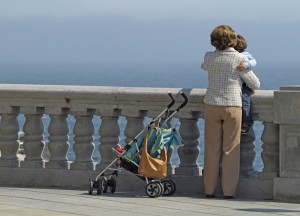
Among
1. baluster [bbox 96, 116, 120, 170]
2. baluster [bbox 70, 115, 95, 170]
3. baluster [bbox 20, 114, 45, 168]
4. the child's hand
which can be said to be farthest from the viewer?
baluster [bbox 20, 114, 45, 168]

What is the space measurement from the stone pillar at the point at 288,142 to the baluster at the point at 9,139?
10.3 feet

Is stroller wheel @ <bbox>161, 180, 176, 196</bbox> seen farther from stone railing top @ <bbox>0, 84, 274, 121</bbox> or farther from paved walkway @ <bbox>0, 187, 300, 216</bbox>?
stone railing top @ <bbox>0, 84, 274, 121</bbox>

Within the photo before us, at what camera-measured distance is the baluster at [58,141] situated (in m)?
14.4

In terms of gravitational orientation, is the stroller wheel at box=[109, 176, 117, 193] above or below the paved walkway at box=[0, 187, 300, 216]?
above

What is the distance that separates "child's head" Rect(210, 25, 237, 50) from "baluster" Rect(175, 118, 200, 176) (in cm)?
93

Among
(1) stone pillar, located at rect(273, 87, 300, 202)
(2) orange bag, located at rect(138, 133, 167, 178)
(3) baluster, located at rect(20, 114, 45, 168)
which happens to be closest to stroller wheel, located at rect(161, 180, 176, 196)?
(2) orange bag, located at rect(138, 133, 167, 178)

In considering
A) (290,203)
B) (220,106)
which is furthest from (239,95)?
(290,203)

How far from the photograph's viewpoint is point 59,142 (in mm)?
14414

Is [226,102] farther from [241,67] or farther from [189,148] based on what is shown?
[189,148]

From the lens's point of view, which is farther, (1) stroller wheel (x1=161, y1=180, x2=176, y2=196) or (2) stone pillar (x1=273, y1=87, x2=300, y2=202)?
(1) stroller wheel (x1=161, y1=180, x2=176, y2=196)

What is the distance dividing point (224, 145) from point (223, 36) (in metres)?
1.12

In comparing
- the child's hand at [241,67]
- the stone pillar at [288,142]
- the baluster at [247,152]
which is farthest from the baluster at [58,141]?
the stone pillar at [288,142]

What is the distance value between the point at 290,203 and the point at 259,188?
454 millimetres

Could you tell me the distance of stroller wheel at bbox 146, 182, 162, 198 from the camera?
13297mm
